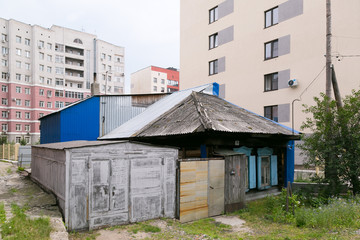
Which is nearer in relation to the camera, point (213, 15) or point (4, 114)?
point (213, 15)

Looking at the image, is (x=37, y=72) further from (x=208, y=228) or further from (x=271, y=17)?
(x=208, y=228)

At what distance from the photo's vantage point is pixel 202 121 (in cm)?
983

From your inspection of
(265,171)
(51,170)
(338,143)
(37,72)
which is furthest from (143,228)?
(37,72)

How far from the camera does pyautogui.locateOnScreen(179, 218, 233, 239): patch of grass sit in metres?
7.36

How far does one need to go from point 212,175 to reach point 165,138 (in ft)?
9.03

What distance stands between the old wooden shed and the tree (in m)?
5.82

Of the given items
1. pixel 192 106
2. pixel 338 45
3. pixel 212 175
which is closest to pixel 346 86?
pixel 338 45

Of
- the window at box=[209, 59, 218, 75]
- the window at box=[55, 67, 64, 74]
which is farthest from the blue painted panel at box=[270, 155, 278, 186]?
the window at box=[55, 67, 64, 74]

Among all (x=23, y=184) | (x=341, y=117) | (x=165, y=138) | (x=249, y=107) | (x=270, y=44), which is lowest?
(x=23, y=184)

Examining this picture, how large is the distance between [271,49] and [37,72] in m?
43.3

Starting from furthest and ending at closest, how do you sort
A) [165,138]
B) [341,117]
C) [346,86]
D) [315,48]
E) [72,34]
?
[72,34] < [315,48] < [346,86] < [165,138] < [341,117]

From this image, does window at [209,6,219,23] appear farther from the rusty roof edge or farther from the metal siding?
the rusty roof edge

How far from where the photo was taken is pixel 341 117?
9953 millimetres

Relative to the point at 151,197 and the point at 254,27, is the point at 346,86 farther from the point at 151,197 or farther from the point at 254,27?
the point at 151,197
